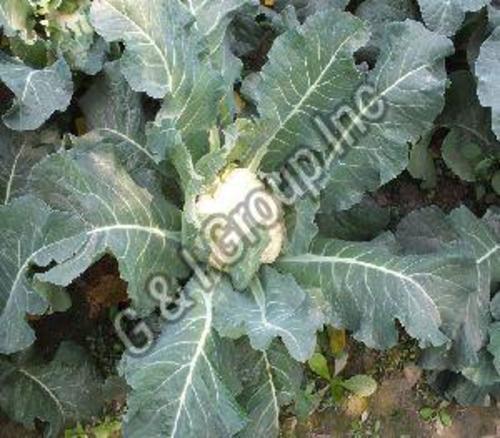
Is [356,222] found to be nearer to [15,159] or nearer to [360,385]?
[360,385]

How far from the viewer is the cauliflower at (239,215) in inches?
78.6

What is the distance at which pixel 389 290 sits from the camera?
2.02 metres

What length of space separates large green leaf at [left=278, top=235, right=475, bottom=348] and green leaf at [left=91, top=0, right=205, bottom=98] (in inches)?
22.0

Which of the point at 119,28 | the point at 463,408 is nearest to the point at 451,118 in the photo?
the point at 463,408

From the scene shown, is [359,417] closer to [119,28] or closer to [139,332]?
[139,332]

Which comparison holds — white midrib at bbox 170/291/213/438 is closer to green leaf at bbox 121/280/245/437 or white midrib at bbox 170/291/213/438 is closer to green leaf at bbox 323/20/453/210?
green leaf at bbox 121/280/245/437

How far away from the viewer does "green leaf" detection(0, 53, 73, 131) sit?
204 centimetres

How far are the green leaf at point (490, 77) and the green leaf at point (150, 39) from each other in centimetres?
71

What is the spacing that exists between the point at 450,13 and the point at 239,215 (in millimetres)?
776

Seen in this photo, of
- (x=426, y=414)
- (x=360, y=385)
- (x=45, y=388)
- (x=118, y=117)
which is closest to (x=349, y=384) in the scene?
(x=360, y=385)

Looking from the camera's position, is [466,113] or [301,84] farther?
[466,113]

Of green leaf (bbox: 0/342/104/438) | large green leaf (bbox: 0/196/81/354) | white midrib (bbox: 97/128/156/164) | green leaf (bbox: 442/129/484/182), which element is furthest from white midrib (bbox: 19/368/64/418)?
green leaf (bbox: 442/129/484/182)

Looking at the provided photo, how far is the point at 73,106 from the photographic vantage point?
92.7 inches

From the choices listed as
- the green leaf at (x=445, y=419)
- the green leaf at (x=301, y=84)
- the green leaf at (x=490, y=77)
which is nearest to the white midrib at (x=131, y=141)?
the green leaf at (x=301, y=84)
